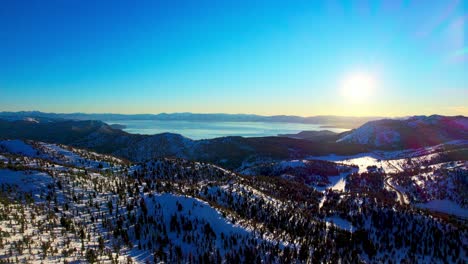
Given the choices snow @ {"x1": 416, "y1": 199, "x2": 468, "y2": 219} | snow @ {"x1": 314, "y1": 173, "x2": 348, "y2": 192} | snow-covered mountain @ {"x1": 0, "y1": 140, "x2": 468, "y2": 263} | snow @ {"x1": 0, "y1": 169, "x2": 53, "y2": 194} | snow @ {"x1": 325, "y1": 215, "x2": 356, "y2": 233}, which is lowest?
snow @ {"x1": 416, "y1": 199, "x2": 468, "y2": 219}

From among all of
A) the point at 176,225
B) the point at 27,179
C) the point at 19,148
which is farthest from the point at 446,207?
the point at 19,148

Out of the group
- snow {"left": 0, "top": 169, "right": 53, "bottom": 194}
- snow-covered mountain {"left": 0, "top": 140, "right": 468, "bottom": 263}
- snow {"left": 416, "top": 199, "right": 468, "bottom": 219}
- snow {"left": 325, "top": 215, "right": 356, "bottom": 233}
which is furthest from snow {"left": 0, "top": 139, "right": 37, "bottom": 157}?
snow {"left": 416, "top": 199, "right": 468, "bottom": 219}

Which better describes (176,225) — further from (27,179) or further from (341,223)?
(341,223)

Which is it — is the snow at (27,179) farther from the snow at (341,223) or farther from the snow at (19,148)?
the snow at (341,223)

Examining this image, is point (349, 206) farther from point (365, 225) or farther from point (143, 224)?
point (143, 224)

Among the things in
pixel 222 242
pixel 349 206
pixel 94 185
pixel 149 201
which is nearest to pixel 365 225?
pixel 349 206

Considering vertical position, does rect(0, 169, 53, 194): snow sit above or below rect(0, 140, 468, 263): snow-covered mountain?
above

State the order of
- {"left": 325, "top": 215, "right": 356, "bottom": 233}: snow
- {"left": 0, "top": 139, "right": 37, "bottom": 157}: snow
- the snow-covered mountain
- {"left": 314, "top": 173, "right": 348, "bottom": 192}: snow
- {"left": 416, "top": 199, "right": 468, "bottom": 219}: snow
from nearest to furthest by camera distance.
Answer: the snow-covered mountain < {"left": 325, "top": 215, "right": 356, "bottom": 233}: snow < {"left": 0, "top": 139, "right": 37, "bottom": 157}: snow < {"left": 416, "top": 199, "right": 468, "bottom": 219}: snow < {"left": 314, "top": 173, "right": 348, "bottom": 192}: snow

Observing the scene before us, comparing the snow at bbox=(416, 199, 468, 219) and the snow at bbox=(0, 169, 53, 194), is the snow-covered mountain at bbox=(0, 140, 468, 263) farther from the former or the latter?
the snow at bbox=(416, 199, 468, 219)
